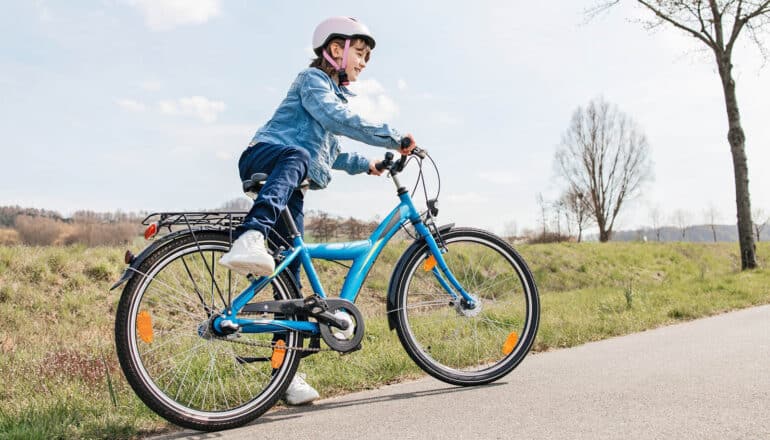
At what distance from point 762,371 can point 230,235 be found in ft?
10.5

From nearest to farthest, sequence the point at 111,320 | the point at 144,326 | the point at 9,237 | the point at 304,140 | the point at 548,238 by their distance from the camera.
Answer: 1. the point at 144,326
2. the point at 304,140
3. the point at 111,320
4. the point at 9,237
5. the point at 548,238

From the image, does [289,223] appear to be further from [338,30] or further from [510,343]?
[510,343]

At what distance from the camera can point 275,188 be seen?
Answer: 323cm

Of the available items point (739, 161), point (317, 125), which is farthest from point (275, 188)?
point (739, 161)

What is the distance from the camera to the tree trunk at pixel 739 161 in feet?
46.0

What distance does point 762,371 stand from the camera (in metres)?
3.79

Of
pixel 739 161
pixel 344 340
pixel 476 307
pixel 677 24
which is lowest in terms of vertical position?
pixel 344 340

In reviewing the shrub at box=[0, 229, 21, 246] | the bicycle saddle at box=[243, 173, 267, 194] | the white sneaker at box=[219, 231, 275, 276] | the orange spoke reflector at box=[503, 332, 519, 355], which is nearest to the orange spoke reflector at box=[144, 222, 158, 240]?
the white sneaker at box=[219, 231, 275, 276]

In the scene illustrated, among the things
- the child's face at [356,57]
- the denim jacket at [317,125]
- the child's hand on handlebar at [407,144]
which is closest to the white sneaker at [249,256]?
the denim jacket at [317,125]

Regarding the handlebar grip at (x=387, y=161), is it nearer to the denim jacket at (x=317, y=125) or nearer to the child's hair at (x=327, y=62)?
the denim jacket at (x=317, y=125)

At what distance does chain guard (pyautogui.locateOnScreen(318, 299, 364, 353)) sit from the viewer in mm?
3410

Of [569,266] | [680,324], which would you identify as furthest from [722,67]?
[680,324]

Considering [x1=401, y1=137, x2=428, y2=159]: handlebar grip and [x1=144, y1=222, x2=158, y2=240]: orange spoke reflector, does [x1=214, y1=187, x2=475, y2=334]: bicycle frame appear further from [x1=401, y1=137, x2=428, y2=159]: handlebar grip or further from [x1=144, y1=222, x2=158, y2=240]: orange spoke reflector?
[x1=144, y1=222, x2=158, y2=240]: orange spoke reflector

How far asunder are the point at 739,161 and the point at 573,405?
1311cm
